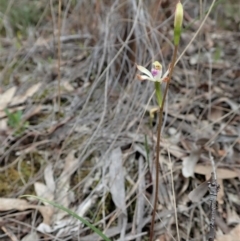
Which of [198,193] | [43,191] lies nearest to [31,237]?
[43,191]

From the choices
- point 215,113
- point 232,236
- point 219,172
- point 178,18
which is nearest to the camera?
point 178,18

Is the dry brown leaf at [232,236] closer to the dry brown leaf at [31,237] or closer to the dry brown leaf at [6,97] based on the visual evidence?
the dry brown leaf at [31,237]

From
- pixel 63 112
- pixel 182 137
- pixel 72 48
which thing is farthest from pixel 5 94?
pixel 182 137

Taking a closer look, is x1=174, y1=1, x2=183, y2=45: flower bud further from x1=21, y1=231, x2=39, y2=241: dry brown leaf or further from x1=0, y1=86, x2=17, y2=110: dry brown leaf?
x1=0, y1=86, x2=17, y2=110: dry brown leaf

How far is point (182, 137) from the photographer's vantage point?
126cm

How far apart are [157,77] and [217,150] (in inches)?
21.2

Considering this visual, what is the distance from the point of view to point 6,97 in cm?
149

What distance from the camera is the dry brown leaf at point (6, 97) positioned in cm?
145

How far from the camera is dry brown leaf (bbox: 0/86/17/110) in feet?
4.76

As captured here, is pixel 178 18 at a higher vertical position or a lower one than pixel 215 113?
higher

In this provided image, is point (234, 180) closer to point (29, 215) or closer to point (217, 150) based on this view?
point (217, 150)

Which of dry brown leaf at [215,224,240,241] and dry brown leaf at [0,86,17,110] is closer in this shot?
dry brown leaf at [215,224,240,241]

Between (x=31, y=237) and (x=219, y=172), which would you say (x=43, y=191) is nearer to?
(x=31, y=237)

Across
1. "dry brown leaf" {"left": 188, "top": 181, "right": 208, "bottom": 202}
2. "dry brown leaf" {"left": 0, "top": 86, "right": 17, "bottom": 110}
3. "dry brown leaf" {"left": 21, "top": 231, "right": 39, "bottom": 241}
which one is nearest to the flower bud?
"dry brown leaf" {"left": 188, "top": 181, "right": 208, "bottom": 202}
